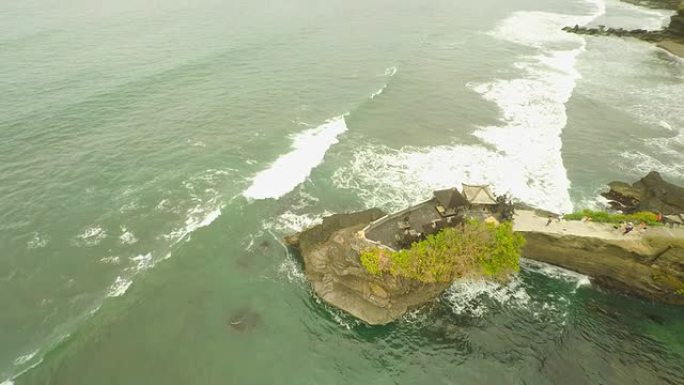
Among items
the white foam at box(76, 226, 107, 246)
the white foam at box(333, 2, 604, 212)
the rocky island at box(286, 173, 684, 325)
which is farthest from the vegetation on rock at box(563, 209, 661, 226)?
the white foam at box(76, 226, 107, 246)

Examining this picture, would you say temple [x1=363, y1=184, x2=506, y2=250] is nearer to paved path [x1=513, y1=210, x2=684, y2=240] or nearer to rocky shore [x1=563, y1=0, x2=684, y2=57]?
paved path [x1=513, y1=210, x2=684, y2=240]

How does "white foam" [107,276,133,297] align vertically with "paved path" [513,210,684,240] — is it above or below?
above

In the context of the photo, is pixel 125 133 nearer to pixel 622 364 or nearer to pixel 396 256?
pixel 396 256

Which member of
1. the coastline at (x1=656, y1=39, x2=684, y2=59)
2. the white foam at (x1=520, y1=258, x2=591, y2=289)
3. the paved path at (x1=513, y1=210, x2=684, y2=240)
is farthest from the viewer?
the coastline at (x1=656, y1=39, x2=684, y2=59)

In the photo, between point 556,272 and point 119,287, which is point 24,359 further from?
point 556,272

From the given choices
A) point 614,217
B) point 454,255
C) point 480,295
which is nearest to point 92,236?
point 454,255

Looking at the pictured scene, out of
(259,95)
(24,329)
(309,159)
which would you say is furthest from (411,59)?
(24,329)

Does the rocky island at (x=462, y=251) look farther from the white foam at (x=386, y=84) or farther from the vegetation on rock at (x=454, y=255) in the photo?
the white foam at (x=386, y=84)
